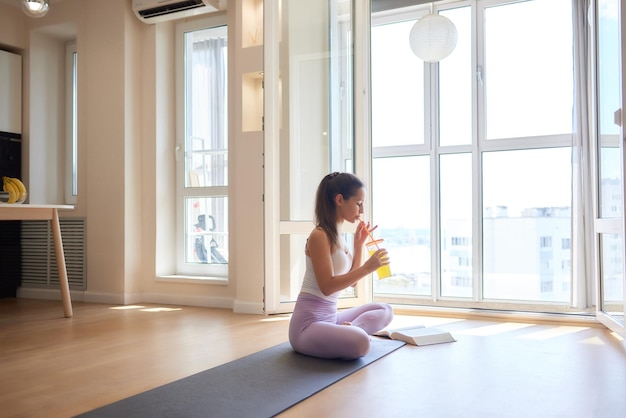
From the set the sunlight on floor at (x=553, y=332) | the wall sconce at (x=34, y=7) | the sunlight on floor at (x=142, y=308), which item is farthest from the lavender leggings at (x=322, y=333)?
the wall sconce at (x=34, y=7)

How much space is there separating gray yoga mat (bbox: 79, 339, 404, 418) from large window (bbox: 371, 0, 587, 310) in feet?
7.98

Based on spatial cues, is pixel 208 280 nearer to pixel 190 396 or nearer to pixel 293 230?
pixel 293 230

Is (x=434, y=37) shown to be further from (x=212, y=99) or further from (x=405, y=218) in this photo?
(x=212, y=99)

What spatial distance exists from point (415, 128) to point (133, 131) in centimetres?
243

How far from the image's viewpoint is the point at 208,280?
4.63m

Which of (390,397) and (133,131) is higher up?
(133,131)

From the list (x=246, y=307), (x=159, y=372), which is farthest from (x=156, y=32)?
(x=159, y=372)

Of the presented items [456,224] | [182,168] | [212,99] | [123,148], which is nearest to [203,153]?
[182,168]

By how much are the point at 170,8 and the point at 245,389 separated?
3.50m

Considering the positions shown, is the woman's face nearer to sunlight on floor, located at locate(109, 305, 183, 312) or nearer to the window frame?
sunlight on floor, located at locate(109, 305, 183, 312)

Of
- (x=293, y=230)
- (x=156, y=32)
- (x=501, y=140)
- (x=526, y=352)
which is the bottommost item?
(x=526, y=352)

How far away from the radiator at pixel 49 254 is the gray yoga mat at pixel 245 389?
115 inches

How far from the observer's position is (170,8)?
4691 millimetres

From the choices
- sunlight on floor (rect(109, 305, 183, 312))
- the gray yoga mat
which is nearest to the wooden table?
sunlight on floor (rect(109, 305, 183, 312))
